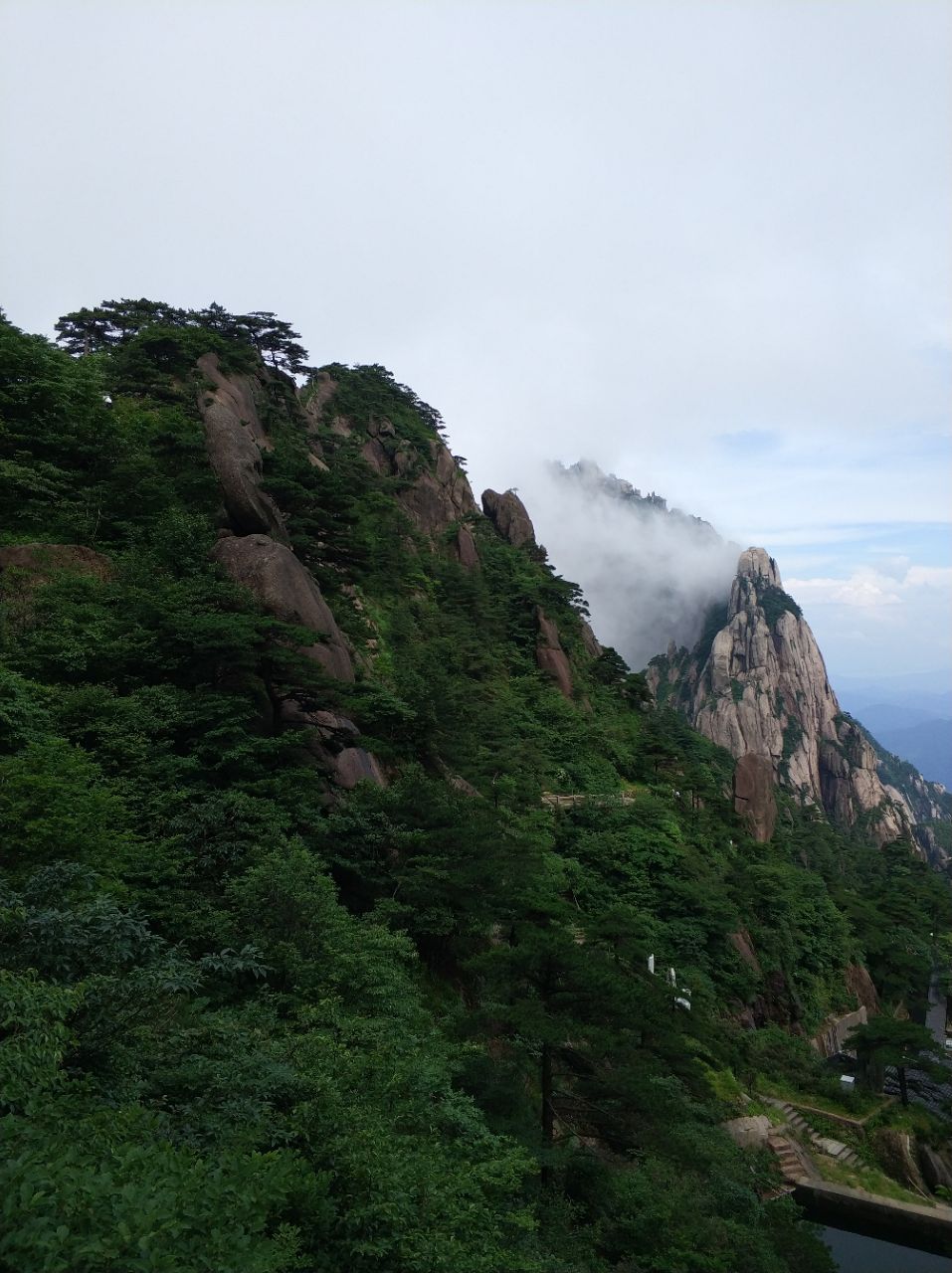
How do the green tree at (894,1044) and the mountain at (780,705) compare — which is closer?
the green tree at (894,1044)

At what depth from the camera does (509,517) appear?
57.4 m

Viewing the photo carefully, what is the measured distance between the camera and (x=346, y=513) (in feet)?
78.6

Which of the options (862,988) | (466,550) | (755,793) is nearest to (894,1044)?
(862,988)

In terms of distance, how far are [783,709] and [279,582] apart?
3730 inches

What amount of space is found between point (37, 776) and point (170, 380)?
22204mm

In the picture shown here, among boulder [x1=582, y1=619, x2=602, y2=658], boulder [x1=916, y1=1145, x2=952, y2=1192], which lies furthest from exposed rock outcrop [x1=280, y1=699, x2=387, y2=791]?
boulder [x1=582, y1=619, x2=602, y2=658]

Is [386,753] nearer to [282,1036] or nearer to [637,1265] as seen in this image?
[282,1036]

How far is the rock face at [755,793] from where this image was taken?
42625 millimetres

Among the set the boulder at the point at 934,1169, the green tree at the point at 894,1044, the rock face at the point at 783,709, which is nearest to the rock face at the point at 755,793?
the green tree at the point at 894,1044

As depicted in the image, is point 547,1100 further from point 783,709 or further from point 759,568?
point 759,568

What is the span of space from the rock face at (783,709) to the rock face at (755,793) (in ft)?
151

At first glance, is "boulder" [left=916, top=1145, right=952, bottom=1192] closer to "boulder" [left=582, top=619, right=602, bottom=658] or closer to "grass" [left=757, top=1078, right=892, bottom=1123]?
"grass" [left=757, top=1078, right=892, bottom=1123]

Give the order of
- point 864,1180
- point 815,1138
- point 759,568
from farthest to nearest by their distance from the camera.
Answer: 1. point 759,568
2. point 815,1138
3. point 864,1180

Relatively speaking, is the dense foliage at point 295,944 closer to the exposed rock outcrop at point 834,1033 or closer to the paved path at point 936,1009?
the exposed rock outcrop at point 834,1033
